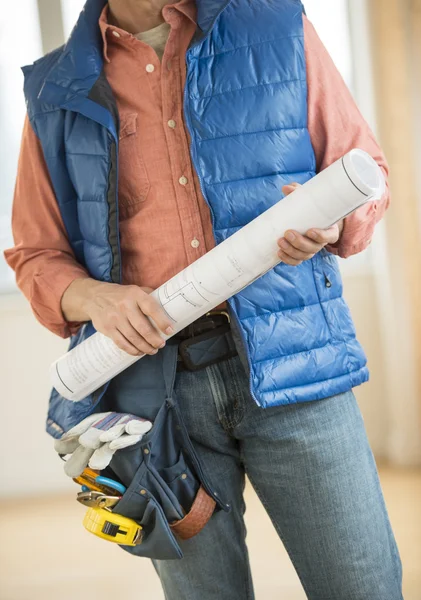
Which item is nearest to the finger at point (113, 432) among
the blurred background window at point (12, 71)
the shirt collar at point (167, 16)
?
the shirt collar at point (167, 16)

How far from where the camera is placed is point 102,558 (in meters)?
2.90

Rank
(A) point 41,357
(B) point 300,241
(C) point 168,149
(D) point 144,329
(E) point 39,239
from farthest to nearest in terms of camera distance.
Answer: (A) point 41,357
(E) point 39,239
(C) point 168,149
(D) point 144,329
(B) point 300,241

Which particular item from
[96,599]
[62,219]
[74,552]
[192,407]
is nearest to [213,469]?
[192,407]

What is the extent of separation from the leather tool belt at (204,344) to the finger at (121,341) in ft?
0.29

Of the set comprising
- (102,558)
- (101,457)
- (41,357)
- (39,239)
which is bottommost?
(102,558)

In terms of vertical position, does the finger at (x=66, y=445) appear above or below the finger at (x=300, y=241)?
below

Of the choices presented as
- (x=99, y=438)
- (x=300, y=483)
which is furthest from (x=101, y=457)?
(x=300, y=483)

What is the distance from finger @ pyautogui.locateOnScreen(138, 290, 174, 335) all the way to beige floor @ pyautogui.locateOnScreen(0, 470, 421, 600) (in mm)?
1579

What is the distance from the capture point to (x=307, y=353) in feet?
3.93

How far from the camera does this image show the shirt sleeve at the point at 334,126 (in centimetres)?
121

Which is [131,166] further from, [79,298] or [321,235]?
[321,235]

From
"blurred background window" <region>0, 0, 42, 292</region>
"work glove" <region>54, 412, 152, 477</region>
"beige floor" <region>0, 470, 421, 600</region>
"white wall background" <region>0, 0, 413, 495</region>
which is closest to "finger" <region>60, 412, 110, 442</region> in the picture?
"work glove" <region>54, 412, 152, 477</region>

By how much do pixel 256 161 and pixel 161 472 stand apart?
546 mm

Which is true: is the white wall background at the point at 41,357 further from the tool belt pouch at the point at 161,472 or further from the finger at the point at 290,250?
the finger at the point at 290,250
